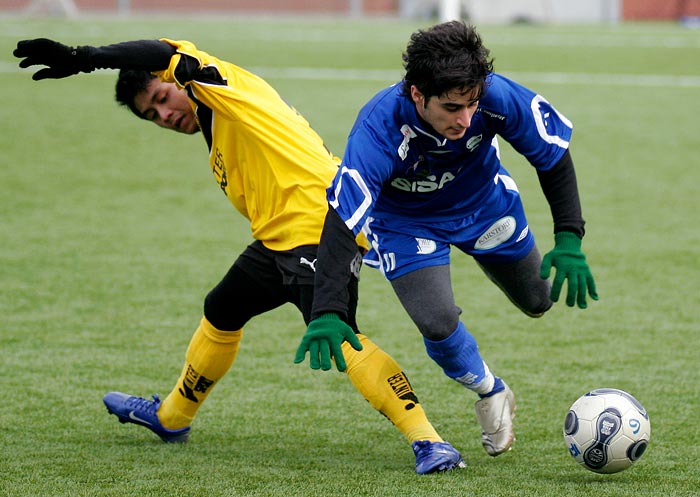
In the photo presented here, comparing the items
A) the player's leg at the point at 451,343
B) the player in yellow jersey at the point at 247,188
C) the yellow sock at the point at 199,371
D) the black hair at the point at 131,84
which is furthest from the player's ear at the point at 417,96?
the yellow sock at the point at 199,371

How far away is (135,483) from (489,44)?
64.6ft

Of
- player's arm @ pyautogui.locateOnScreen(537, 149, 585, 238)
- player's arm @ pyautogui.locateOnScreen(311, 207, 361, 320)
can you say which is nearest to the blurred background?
player's arm @ pyautogui.locateOnScreen(537, 149, 585, 238)

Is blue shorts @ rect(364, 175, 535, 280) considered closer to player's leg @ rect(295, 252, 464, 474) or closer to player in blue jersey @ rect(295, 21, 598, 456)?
player in blue jersey @ rect(295, 21, 598, 456)

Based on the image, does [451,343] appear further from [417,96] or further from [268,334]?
[268,334]

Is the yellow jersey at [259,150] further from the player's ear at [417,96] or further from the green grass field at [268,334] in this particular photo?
the green grass field at [268,334]

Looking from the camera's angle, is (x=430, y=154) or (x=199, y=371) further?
(x=199, y=371)

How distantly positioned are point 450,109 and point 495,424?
Answer: 4.24ft

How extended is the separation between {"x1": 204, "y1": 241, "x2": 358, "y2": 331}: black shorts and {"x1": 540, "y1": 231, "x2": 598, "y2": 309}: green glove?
2.44 ft

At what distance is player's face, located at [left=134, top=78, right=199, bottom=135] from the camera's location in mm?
4648

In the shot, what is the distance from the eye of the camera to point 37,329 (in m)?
6.57

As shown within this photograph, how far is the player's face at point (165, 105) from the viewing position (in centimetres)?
465

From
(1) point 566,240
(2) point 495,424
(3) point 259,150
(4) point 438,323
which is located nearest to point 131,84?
(3) point 259,150

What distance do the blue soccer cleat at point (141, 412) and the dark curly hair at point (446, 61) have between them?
69.9 inches

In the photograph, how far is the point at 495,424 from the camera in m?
4.57
